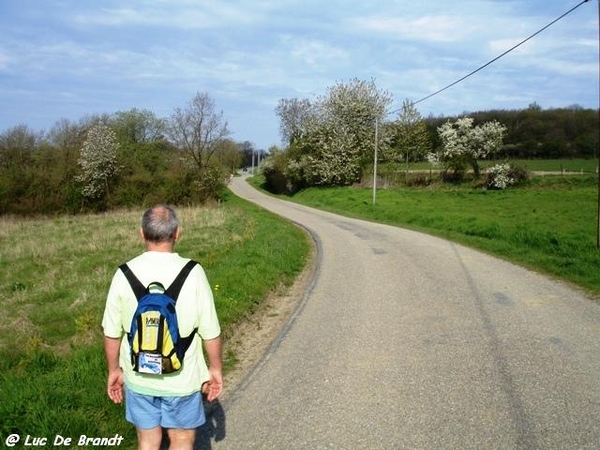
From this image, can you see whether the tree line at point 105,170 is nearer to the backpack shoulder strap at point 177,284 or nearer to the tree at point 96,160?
the tree at point 96,160

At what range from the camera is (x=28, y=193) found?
4750 cm

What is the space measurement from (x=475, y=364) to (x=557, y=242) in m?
10.9

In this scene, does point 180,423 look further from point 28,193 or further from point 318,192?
point 28,193

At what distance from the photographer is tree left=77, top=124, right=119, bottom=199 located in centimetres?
4875

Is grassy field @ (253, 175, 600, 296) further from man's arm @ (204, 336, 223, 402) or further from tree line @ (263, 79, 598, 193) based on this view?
man's arm @ (204, 336, 223, 402)

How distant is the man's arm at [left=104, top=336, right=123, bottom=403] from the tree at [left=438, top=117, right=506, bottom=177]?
47.6m

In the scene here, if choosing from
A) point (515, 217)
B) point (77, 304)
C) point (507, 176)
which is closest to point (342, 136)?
point (507, 176)

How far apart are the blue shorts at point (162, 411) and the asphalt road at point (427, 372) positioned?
1.05 metres

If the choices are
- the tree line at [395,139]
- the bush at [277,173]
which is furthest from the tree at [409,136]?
the bush at [277,173]

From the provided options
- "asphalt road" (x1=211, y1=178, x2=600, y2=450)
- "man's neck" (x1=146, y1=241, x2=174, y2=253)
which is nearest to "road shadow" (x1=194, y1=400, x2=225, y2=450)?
"asphalt road" (x1=211, y1=178, x2=600, y2=450)

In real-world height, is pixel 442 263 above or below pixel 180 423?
below

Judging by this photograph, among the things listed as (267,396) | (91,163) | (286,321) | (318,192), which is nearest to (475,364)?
(267,396)

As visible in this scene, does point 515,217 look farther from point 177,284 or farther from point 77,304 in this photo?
point 177,284

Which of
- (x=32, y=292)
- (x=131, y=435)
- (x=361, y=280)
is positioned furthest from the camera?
(x=32, y=292)
